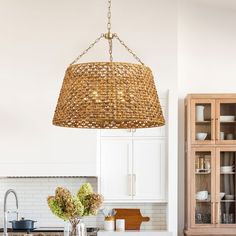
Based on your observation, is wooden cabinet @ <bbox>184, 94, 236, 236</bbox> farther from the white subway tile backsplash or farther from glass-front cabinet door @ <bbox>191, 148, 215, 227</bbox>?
the white subway tile backsplash

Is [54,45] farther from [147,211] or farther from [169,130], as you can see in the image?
[147,211]

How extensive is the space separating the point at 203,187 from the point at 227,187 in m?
0.28

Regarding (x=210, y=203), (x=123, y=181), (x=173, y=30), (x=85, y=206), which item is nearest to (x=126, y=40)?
(x=173, y=30)

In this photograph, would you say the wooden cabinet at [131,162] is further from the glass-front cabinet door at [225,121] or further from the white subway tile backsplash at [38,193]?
the glass-front cabinet door at [225,121]

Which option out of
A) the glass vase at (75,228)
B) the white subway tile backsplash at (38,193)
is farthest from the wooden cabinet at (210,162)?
the glass vase at (75,228)

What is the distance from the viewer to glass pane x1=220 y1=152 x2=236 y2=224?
6852 mm

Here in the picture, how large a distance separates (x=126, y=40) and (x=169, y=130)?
1.11 metres

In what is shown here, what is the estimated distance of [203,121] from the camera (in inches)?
271

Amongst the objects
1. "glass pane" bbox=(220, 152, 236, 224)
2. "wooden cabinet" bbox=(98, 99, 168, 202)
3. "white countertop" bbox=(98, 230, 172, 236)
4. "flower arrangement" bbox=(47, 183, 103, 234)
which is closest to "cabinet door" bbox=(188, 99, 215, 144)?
"glass pane" bbox=(220, 152, 236, 224)

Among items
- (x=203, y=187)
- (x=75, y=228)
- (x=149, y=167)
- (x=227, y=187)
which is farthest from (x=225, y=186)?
(x=75, y=228)

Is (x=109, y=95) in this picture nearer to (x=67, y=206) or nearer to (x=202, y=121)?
(x=67, y=206)

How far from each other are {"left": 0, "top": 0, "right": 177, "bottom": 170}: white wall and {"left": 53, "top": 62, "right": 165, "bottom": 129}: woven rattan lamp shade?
130 inches

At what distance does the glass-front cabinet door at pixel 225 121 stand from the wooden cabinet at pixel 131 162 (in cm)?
64

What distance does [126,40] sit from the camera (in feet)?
22.5
